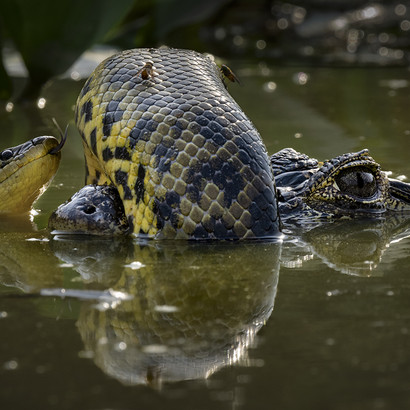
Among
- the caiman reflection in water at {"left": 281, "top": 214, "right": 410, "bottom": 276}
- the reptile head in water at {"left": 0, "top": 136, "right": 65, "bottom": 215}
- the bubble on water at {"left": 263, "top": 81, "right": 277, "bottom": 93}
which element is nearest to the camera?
the caiman reflection in water at {"left": 281, "top": 214, "right": 410, "bottom": 276}

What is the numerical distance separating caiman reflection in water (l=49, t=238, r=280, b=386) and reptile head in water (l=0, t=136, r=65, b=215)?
908 millimetres

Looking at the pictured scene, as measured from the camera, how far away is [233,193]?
15.2 feet

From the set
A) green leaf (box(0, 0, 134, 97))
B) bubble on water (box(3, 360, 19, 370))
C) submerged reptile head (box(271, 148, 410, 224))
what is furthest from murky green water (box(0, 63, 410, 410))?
green leaf (box(0, 0, 134, 97))

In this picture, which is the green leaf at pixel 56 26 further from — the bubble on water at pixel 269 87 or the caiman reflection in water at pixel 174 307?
the caiman reflection in water at pixel 174 307

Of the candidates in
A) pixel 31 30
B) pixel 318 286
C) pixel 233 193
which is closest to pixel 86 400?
pixel 318 286

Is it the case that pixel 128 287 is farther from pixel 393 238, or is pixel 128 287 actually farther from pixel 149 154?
pixel 393 238

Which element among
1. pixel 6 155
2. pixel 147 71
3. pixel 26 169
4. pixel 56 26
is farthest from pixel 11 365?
pixel 56 26

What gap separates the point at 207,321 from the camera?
361 cm

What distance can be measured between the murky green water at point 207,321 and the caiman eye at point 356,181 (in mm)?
191

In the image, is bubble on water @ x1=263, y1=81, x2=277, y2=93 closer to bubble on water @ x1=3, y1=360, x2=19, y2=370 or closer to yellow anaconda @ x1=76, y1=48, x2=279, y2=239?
yellow anaconda @ x1=76, y1=48, x2=279, y2=239

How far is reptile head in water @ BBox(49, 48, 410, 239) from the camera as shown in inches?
184

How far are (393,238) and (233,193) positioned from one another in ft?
3.15

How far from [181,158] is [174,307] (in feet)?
3.75

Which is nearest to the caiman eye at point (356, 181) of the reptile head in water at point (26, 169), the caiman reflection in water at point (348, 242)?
the caiman reflection in water at point (348, 242)
